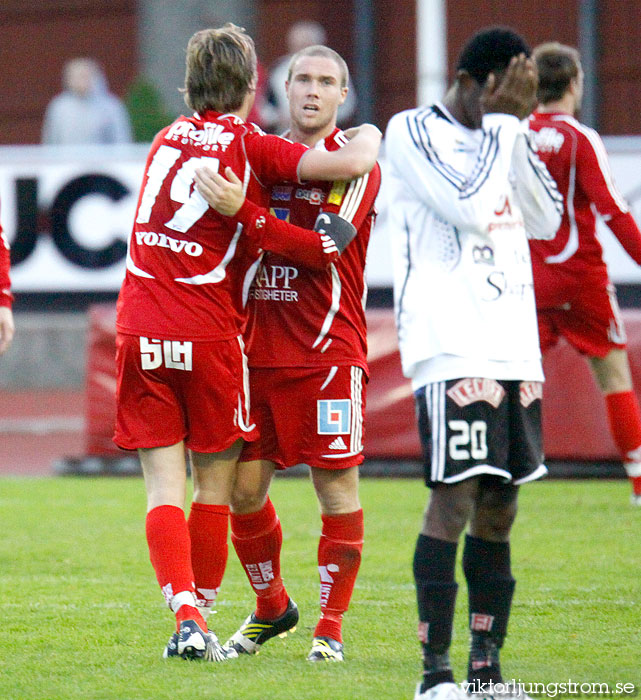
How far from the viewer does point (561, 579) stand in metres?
5.61

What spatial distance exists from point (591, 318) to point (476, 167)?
12.6ft

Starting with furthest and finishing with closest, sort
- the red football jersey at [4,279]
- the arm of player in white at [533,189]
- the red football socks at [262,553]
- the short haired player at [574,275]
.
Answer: the short haired player at [574,275] < the red football jersey at [4,279] < the red football socks at [262,553] < the arm of player in white at [533,189]

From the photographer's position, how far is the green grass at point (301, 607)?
4.00 m

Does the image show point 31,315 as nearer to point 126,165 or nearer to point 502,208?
point 126,165

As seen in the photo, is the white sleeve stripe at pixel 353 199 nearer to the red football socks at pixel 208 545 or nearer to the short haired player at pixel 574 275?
the red football socks at pixel 208 545

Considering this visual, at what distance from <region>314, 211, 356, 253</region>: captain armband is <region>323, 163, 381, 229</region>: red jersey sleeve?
35 mm

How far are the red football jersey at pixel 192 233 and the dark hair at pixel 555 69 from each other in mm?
3423

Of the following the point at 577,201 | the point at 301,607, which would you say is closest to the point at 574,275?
the point at 577,201

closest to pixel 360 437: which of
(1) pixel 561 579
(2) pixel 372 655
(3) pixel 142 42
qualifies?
(2) pixel 372 655

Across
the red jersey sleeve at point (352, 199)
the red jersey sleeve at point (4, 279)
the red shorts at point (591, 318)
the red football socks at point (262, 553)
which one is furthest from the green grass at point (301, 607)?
the red jersey sleeve at point (352, 199)

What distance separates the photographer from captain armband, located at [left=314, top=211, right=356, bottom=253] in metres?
4.24

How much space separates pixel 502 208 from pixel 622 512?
13.2 feet

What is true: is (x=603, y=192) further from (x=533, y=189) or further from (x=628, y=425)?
(x=533, y=189)

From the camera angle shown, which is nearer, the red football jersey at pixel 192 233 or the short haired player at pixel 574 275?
the red football jersey at pixel 192 233
